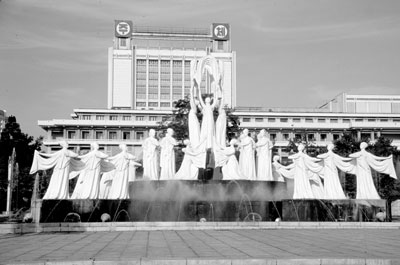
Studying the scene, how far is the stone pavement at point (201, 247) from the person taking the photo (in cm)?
1152

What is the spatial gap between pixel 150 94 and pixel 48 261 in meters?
103

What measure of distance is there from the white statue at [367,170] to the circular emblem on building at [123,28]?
3508 inches

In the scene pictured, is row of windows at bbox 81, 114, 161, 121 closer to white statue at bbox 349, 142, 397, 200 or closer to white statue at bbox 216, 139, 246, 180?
white statue at bbox 216, 139, 246, 180

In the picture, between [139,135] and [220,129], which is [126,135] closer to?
[139,135]

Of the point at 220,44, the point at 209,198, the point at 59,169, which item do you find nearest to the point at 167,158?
the point at 209,198

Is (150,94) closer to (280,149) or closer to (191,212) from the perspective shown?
(280,149)

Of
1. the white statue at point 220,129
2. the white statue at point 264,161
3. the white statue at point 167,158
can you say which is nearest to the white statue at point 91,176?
the white statue at point 167,158

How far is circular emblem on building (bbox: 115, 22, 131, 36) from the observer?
110 meters

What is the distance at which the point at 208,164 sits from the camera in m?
26.8

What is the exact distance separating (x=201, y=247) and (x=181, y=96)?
330 feet

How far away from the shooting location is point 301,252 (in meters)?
13.0

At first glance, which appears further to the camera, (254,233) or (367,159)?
(367,159)

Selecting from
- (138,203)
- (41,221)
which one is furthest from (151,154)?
(41,221)

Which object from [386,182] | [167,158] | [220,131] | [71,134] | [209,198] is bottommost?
[209,198]
